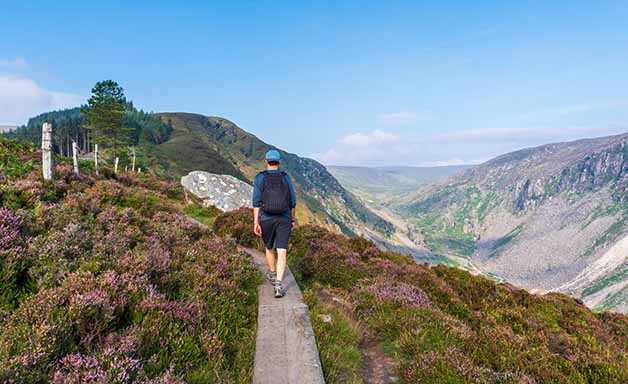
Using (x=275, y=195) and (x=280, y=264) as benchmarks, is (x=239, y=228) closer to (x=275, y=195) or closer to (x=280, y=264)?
(x=280, y=264)

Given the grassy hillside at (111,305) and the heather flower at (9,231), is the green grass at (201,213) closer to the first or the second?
the grassy hillside at (111,305)

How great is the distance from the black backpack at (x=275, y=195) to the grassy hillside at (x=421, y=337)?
2.09 meters

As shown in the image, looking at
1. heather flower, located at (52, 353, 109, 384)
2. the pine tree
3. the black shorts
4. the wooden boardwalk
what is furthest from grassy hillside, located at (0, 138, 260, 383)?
the pine tree

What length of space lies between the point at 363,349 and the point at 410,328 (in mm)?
1079

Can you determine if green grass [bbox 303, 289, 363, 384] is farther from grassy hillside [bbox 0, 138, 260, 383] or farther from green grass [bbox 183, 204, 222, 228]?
green grass [bbox 183, 204, 222, 228]

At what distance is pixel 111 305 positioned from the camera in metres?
3.88

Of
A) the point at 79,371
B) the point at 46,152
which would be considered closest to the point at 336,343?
the point at 79,371

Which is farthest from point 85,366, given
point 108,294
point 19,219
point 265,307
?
point 19,219

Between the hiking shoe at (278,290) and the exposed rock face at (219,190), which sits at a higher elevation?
the exposed rock face at (219,190)

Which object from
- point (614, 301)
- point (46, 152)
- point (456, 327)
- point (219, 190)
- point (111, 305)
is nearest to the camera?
point (111, 305)

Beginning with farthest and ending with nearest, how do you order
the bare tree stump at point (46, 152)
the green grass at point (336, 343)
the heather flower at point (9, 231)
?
the bare tree stump at point (46, 152) → the green grass at point (336, 343) → the heather flower at point (9, 231)

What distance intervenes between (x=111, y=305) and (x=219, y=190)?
32.1 m

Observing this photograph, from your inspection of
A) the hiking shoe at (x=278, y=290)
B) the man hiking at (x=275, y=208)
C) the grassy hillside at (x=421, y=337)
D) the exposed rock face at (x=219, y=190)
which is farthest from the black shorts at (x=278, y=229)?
the exposed rock face at (x=219, y=190)

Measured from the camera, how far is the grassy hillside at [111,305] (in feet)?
9.87
